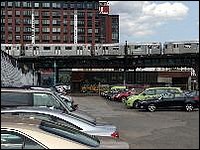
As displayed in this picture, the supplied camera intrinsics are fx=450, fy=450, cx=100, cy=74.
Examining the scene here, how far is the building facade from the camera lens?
3.59 metres

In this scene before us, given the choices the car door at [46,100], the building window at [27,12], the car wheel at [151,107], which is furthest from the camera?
the car wheel at [151,107]

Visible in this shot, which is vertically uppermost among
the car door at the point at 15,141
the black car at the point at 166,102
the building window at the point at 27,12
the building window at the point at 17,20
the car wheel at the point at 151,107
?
the building window at the point at 27,12

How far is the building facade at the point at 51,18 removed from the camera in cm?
359

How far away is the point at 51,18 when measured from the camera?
4.39m

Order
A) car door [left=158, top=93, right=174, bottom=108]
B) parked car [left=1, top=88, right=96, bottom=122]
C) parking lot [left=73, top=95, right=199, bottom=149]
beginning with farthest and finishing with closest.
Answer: car door [left=158, top=93, right=174, bottom=108]
parked car [left=1, top=88, right=96, bottom=122]
parking lot [left=73, top=95, right=199, bottom=149]

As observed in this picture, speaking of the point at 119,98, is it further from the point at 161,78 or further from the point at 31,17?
the point at 31,17

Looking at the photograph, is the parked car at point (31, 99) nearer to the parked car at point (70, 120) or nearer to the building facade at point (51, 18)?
the parked car at point (70, 120)

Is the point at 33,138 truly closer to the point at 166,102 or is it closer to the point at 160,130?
the point at 160,130

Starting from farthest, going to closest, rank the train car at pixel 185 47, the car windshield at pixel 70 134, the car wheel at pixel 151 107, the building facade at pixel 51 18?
1. the car wheel at pixel 151 107
2. the train car at pixel 185 47
3. the car windshield at pixel 70 134
4. the building facade at pixel 51 18

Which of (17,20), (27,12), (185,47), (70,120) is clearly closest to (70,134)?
(27,12)

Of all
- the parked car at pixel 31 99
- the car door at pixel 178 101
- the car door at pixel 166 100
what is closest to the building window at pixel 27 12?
the parked car at pixel 31 99

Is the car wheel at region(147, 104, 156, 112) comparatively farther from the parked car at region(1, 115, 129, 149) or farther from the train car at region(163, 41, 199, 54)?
the parked car at region(1, 115, 129, 149)

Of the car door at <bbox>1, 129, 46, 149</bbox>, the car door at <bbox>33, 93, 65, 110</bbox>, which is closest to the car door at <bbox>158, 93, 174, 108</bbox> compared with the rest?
the car door at <bbox>33, 93, 65, 110</bbox>

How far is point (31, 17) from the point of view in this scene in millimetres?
4289
